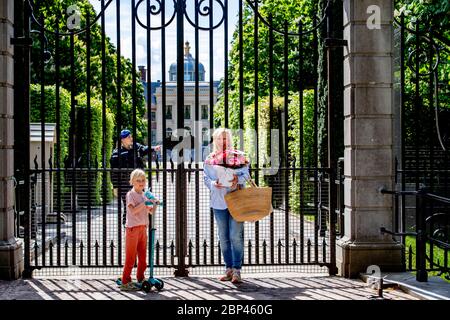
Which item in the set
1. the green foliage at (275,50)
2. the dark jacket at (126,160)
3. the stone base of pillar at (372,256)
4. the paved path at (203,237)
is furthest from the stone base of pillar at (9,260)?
the green foliage at (275,50)

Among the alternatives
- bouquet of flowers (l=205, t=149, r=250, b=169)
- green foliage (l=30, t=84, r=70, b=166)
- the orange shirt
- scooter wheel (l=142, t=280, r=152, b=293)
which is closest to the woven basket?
bouquet of flowers (l=205, t=149, r=250, b=169)

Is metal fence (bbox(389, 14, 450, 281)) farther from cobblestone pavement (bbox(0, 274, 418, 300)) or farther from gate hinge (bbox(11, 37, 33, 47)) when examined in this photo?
gate hinge (bbox(11, 37, 33, 47))

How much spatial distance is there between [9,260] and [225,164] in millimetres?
2623

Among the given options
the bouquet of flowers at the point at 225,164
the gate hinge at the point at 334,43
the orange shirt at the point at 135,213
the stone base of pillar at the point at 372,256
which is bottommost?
the stone base of pillar at the point at 372,256

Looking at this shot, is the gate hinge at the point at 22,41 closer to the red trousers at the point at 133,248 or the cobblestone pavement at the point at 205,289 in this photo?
the red trousers at the point at 133,248

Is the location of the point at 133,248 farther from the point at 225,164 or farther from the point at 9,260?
the point at 9,260

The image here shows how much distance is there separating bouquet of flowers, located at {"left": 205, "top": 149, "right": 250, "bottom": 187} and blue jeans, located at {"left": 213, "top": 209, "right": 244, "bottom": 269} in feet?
1.20

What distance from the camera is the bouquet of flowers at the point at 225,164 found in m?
6.59

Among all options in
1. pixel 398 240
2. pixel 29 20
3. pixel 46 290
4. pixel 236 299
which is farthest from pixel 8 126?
pixel 398 240

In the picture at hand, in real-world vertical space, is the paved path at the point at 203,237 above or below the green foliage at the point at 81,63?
below

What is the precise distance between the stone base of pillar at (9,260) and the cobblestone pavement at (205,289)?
0.11 m

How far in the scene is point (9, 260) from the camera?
6797 mm

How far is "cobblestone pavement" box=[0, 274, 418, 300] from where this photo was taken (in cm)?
610

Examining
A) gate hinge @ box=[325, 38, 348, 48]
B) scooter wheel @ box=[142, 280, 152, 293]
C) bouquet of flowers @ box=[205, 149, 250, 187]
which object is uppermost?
gate hinge @ box=[325, 38, 348, 48]
